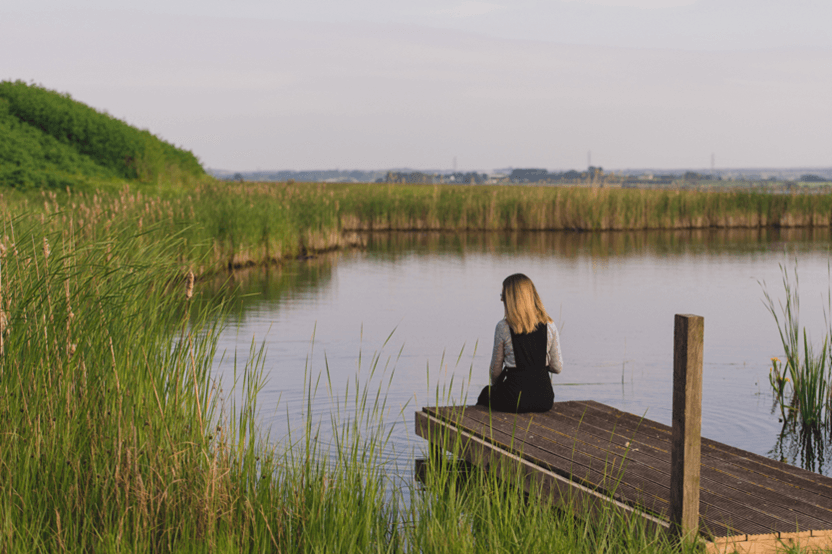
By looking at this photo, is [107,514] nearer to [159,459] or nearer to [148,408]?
[159,459]

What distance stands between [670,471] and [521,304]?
1.71 meters

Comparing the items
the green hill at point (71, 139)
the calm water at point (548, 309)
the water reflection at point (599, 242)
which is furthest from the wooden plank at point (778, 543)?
the green hill at point (71, 139)

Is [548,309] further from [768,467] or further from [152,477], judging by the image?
[152,477]

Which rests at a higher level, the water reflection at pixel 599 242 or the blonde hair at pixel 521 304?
the blonde hair at pixel 521 304

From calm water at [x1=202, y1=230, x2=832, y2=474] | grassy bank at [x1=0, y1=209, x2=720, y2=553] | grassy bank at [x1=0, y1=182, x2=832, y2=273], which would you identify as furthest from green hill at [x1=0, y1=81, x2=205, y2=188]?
grassy bank at [x1=0, y1=209, x2=720, y2=553]

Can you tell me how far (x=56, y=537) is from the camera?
11.2ft

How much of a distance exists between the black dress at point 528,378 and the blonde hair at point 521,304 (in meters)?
0.06

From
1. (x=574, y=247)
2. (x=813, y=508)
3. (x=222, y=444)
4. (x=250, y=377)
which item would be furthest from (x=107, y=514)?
(x=574, y=247)

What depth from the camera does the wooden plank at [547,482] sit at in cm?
409

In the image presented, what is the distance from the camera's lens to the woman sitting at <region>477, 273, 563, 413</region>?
598 cm

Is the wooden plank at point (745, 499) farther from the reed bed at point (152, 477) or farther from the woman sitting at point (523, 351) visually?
the woman sitting at point (523, 351)

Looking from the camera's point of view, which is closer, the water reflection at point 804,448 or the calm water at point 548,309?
the water reflection at point 804,448

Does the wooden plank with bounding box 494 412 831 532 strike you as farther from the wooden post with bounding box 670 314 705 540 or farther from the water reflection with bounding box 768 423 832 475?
the water reflection with bounding box 768 423 832 475

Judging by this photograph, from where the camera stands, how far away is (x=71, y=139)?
28.7m
